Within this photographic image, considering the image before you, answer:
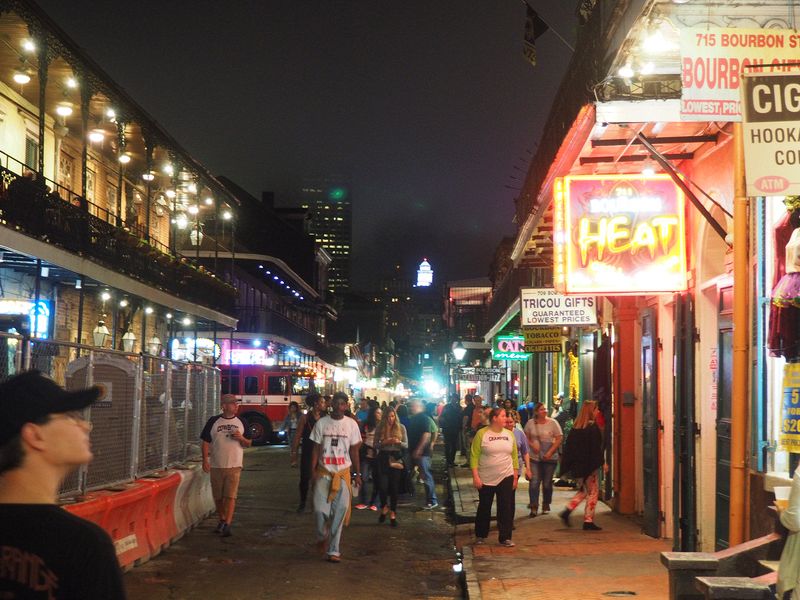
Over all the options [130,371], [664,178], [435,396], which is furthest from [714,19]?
[435,396]

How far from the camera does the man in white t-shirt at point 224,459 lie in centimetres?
1308

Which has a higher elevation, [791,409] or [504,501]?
[791,409]

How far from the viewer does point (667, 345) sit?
42.8 feet

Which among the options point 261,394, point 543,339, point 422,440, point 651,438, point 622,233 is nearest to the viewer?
point 622,233

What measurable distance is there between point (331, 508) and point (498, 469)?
8.23 ft

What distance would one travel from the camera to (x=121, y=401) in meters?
11.3

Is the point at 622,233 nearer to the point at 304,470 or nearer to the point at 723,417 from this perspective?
the point at 723,417

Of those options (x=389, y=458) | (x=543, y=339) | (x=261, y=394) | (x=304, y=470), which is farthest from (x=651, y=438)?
(x=261, y=394)

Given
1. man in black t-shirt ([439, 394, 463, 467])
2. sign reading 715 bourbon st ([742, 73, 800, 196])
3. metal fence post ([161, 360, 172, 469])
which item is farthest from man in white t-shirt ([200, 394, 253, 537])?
man in black t-shirt ([439, 394, 463, 467])

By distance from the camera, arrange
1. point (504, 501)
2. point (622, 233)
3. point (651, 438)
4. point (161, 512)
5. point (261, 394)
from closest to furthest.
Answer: point (622, 233), point (161, 512), point (504, 501), point (651, 438), point (261, 394)

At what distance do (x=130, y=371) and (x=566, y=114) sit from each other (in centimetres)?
593

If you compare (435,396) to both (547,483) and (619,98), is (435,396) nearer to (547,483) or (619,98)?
(547,483)

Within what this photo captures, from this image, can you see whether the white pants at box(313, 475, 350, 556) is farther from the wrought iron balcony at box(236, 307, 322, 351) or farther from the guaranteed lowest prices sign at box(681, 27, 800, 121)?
the wrought iron balcony at box(236, 307, 322, 351)

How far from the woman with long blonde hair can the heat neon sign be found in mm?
4695
